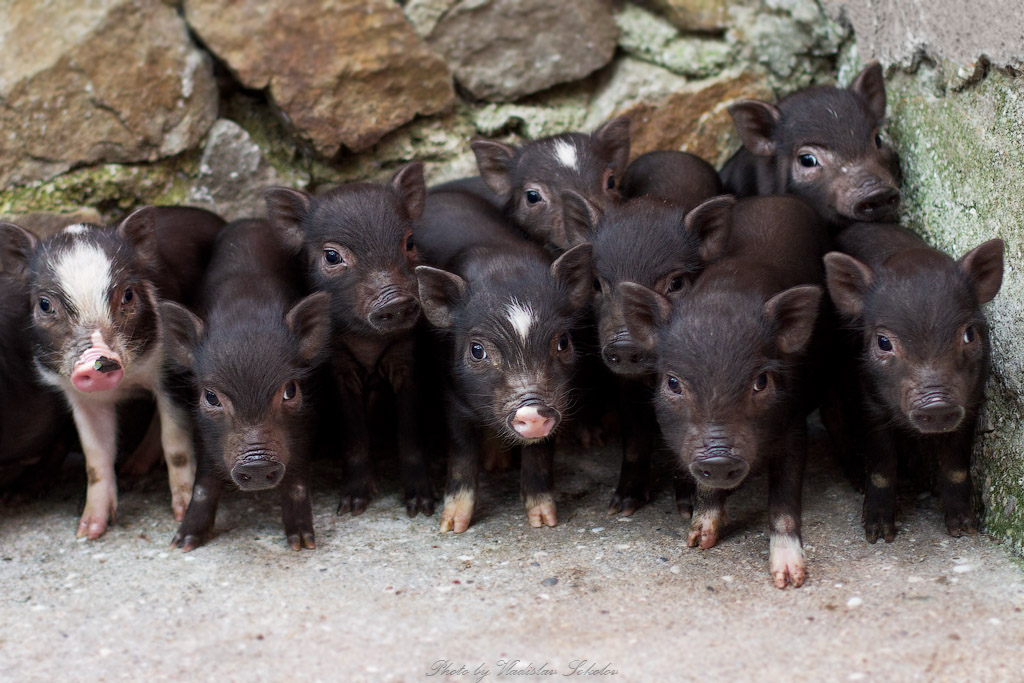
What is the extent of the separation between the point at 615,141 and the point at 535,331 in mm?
1711

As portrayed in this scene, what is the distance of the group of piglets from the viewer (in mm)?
4496

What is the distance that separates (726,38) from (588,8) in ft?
2.77

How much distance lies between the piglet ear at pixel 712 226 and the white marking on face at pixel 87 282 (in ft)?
8.46

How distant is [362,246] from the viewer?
5281 millimetres

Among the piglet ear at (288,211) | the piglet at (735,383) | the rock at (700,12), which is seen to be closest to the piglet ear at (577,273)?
the piglet at (735,383)

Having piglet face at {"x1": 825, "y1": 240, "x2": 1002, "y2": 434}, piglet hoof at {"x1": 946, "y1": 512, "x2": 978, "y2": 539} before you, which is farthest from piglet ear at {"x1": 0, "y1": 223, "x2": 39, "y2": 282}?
piglet hoof at {"x1": 946, "y1": 512, "x2": 978, "y2": 539}

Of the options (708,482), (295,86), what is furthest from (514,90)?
(708,482)

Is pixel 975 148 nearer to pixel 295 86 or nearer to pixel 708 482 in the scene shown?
pixel 708 482

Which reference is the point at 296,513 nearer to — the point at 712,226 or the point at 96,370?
the point at 96,370

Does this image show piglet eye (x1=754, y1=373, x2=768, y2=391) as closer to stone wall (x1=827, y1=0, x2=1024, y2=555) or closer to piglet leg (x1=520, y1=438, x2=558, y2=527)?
stone wall (x1=827, y1=0, x2=1024, y2=555)

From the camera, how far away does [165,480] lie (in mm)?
5828

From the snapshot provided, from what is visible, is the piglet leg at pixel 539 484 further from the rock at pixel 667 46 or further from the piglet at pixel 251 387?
the rock at pixel 667 46

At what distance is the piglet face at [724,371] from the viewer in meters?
4.31

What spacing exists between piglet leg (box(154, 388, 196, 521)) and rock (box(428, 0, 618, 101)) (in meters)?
2.63
